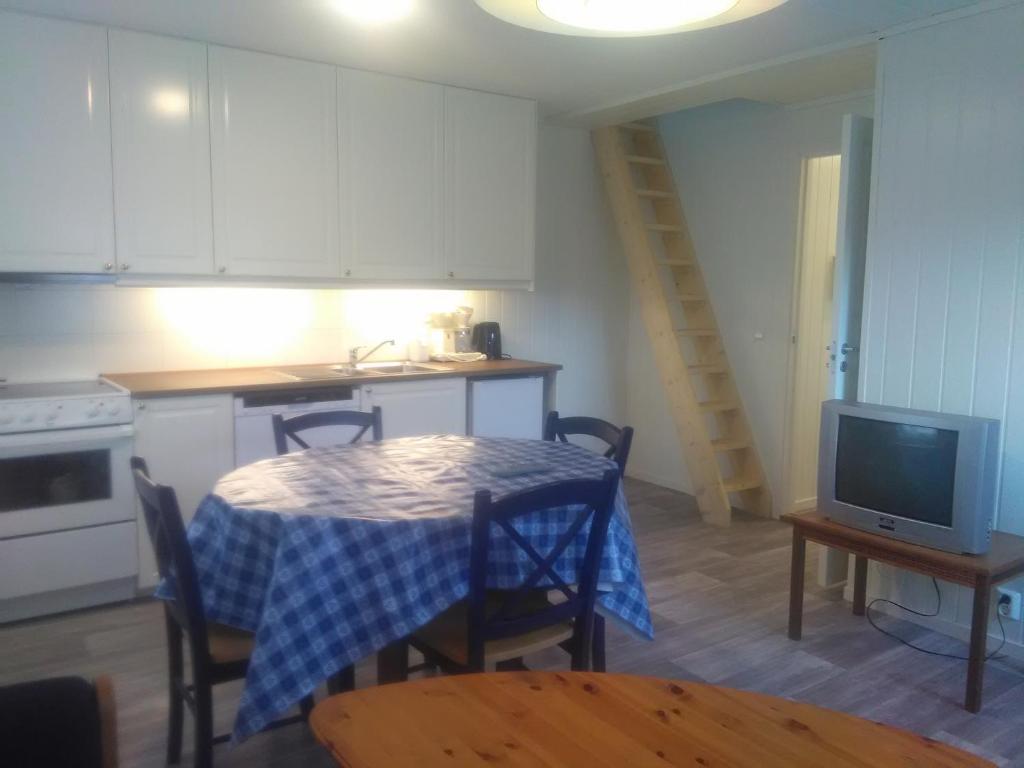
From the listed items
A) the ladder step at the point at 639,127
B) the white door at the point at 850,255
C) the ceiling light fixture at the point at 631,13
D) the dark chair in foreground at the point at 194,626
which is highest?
the ladder step at the point at 639,127

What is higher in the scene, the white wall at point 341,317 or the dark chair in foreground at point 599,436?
the white wall at point 341,317

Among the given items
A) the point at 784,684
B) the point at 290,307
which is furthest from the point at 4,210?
the point at 784,684

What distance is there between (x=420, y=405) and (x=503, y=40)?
1747mm

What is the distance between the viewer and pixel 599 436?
9.66ft

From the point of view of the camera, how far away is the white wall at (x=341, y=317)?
3551 mm

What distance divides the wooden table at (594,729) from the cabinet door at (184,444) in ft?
7.64

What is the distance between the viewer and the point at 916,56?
121 inches

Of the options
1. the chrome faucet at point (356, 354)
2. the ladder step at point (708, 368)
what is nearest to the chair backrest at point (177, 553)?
the chrome faucet at point (356, 354)

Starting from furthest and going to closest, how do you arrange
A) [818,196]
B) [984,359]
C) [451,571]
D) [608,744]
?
[818,196], [984,359], [451,571], [608,744]

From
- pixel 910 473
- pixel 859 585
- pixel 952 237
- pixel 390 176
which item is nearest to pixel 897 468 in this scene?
pixel 910 473

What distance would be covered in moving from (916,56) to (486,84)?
2032 mm

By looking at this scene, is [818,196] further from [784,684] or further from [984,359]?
[784,684]

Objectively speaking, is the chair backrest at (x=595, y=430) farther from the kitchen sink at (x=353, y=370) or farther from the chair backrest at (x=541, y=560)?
the kitchen sink at (x=353, y=370)

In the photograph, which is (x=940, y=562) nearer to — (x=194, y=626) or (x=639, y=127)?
(x=194, y=626)
